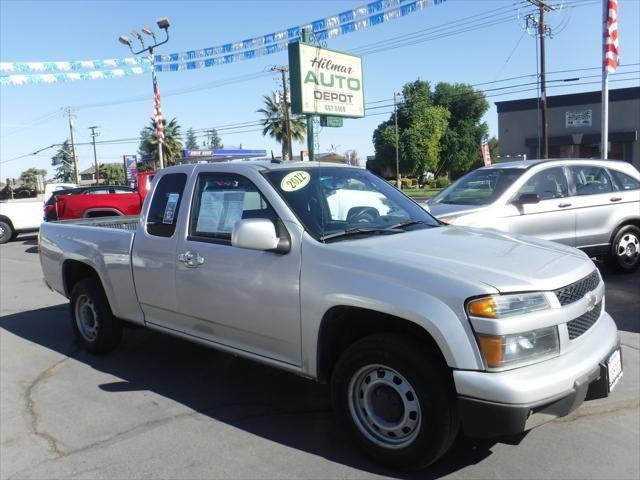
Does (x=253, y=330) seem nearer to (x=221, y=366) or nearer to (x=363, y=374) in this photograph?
(x=363, y=374)

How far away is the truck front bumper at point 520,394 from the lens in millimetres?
2670

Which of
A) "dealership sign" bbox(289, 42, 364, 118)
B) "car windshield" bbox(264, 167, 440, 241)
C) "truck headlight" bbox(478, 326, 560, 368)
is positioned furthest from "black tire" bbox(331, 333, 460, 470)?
"dealership sign" bbox(289, 42, 364, 118)

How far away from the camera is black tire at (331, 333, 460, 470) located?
2893 mm

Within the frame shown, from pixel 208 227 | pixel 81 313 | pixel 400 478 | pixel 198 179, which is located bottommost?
pixel 400 478

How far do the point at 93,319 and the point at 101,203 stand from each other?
29.5 ft

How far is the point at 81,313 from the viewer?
5.53 meters

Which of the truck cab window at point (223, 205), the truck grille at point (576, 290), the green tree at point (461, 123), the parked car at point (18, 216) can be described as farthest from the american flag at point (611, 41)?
the green tree at point (461, 123)

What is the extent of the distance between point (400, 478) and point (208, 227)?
7.24 feet

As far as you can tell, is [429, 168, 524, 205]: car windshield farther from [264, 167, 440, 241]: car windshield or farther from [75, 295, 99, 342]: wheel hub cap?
[75, 295, 99, 342]: wheel hub cap

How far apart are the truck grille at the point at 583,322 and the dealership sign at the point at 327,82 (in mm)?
8330

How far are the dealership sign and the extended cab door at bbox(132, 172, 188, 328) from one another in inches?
267

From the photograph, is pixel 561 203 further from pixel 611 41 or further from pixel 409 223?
pixel 611 41

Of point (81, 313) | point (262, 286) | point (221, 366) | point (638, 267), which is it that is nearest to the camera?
point (262, 286)

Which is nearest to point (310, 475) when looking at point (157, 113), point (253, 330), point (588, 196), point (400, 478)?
point (400, 478)
